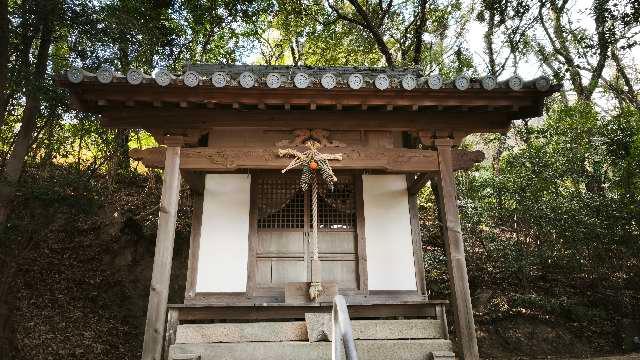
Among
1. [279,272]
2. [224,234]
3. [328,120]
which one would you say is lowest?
[279,272]

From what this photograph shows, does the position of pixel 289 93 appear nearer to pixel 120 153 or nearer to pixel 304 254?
pixel 304 254

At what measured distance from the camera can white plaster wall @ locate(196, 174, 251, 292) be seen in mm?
6996

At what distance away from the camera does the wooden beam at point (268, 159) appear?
6312 millimetres

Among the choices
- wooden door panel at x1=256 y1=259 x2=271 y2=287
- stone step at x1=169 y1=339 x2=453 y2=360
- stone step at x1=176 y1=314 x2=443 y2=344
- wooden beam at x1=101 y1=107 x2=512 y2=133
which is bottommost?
stone step at x1=169 y1=339 x2=453 y2=360

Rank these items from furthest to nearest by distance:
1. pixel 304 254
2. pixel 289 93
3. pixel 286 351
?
pixel 304 254 → pixel 289 93 → pixel 286 351

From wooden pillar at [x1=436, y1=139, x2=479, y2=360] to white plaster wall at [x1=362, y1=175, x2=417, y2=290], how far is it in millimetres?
1314

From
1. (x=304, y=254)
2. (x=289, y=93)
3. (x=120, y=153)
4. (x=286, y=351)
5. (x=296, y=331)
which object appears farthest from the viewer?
(x=120, y=153)

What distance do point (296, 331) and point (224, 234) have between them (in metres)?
2.23

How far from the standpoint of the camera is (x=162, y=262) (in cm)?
576

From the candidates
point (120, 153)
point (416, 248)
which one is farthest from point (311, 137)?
point (120, 153)

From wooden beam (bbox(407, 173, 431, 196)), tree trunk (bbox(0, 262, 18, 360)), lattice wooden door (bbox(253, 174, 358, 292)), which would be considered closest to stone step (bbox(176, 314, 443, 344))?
lattice wooden door (bbox(253, 174, 358, 292))

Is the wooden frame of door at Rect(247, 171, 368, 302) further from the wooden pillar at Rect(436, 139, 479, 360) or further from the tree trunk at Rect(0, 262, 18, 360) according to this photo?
the tree trunk at Rect(0, 262, 18, 360)

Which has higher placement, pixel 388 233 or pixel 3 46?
pixel 3 46

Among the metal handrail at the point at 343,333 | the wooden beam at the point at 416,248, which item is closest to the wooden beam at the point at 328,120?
the wooden beam at the point at 416,248
